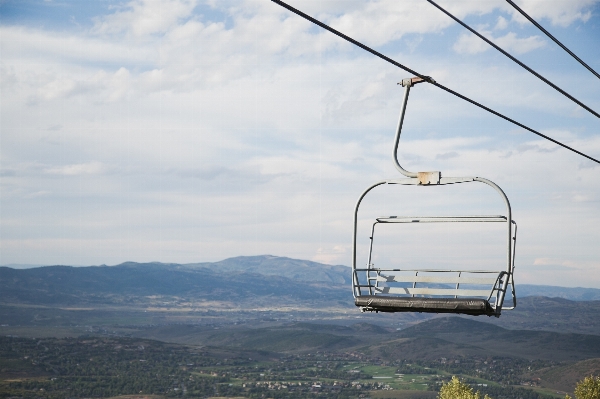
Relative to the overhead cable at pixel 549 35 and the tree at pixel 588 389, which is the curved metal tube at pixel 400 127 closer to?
the overhead cable at pixel 549 35

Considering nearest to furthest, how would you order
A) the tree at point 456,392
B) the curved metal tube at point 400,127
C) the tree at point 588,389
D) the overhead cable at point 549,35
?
the overhead cable at point 549,35 → the curved metal tube at point 400,127 → the tree at point 588,389 → the tree at point 456,392

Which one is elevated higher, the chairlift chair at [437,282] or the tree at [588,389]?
the chairlift chair at [437,282]

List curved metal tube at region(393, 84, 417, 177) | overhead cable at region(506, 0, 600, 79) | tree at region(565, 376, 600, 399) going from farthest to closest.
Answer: tree at region(565, 376, 600, 399) → curved metal tube at region(393, 84, 417, 177) → overhead cable at region(506, 0, 600, 79)

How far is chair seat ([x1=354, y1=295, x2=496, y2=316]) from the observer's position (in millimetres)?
12359

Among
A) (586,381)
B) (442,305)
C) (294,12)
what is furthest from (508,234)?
(586,381)

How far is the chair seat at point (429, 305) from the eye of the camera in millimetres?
12359

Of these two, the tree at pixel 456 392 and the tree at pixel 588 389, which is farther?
the tree at pixel 456 392

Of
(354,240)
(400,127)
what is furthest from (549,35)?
(354,240)

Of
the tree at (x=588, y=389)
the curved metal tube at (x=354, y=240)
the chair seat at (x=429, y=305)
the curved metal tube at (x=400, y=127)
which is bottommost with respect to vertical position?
the tree at (x=588, y=389)

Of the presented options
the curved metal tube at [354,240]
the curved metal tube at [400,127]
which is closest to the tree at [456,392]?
the curved metal tube at [354,240]

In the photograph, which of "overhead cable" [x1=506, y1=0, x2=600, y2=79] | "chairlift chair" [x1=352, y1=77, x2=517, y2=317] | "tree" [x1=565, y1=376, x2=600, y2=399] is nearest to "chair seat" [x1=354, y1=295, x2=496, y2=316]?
"chairlift chair" [x1=352, y1=77, x2=517, y2=317]

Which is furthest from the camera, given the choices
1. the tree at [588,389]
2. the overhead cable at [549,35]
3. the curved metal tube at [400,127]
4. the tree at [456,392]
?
the tree at [456,392]

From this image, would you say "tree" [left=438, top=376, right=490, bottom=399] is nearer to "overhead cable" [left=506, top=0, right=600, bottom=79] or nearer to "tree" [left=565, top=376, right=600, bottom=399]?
"tree" [left=565, top=376, right=600, bottom=399]

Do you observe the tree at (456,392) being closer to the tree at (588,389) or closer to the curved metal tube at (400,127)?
the tree at (588,389)
